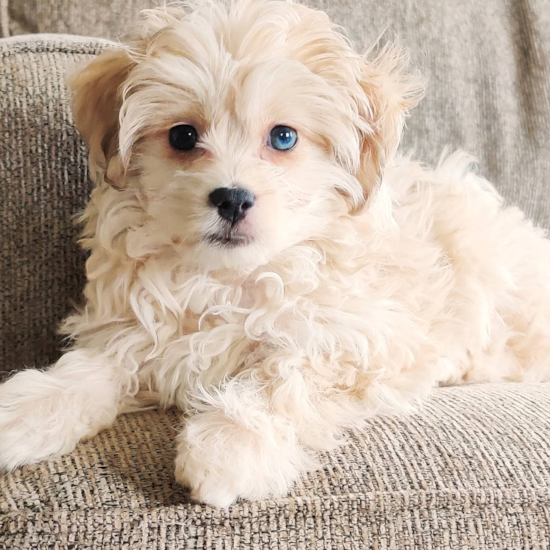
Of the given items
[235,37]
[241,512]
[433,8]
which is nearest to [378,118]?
[235,37]

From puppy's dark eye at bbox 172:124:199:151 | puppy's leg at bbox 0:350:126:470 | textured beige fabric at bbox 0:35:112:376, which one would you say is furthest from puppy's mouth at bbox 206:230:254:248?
textured beige fabric at bbox 0:35:112:376

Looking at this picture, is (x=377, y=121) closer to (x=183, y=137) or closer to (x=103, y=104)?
(x=183, y=137)

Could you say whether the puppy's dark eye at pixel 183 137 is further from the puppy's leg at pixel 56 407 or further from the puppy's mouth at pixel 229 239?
the puppy's leg at pixel 56 407

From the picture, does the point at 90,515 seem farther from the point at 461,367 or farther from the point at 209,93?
the point at 461,367

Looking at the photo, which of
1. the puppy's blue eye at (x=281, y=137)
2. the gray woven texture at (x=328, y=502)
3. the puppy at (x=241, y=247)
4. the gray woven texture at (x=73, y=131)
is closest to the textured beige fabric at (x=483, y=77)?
the gray woven texture at (x=73, y=131)

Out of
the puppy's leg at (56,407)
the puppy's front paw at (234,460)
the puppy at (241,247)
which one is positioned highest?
the puppy at (241,247)
